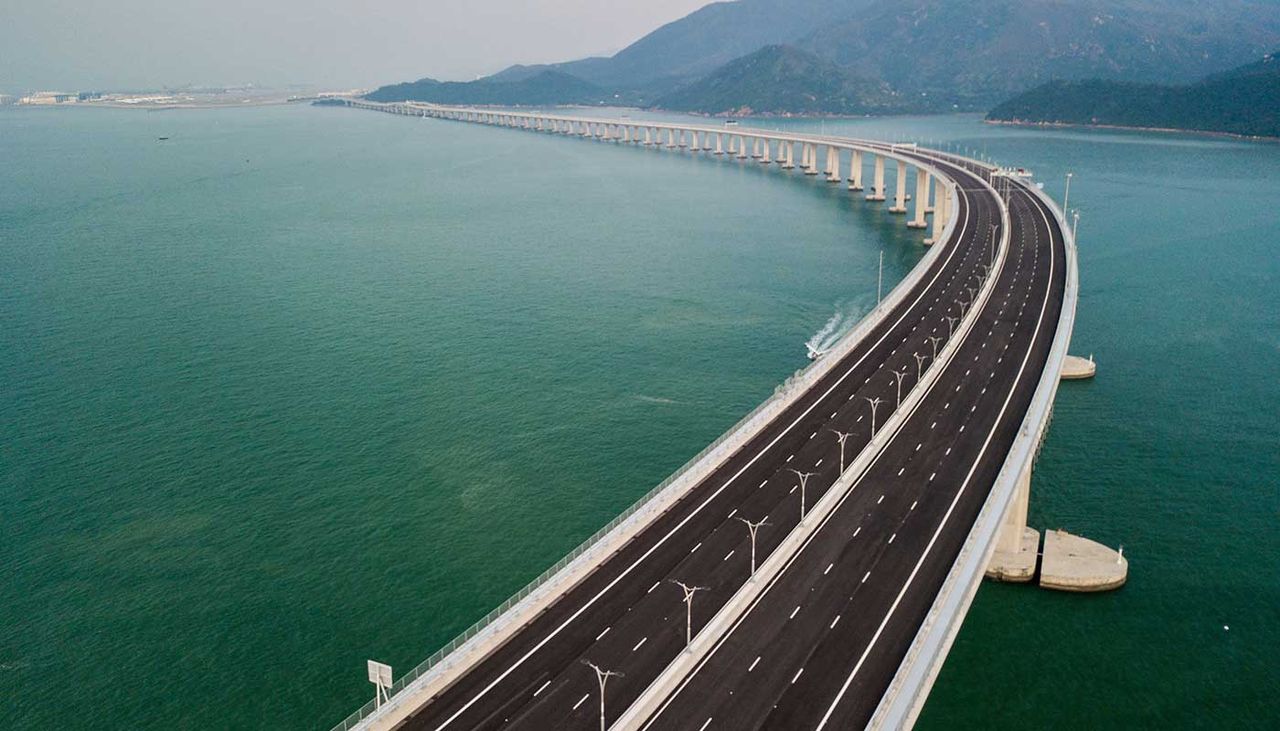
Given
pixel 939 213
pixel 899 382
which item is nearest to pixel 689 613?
pixel 899 382

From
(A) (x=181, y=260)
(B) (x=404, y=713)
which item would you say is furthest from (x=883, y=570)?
(A) (x=181, y=260)

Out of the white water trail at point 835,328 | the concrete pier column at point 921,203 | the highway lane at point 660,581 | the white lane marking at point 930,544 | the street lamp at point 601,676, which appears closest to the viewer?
the street lamp at point 601,676

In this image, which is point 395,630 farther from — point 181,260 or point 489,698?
point 181,260

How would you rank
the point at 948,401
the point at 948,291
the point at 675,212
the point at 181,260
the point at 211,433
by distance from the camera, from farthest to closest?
1. the point at 675,212
2. the point at 181,260
3. the point at 948,291
4. the point at 211,433
5. the point at 948,401

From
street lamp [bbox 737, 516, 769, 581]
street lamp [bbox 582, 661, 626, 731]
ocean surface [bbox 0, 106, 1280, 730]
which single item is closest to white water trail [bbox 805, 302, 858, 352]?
ocean surface [bbox 0, 106, 1280, 730]

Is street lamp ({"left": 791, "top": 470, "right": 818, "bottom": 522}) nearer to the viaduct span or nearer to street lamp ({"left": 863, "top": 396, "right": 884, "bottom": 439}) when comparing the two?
the viaduct span

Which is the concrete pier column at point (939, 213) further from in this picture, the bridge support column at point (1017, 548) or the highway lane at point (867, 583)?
the bridge support column at point (1017, 548)

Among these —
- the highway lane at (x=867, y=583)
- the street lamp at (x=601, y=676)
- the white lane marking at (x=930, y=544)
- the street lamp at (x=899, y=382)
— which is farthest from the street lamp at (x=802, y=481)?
the street lamp at (x=601, y=676)
